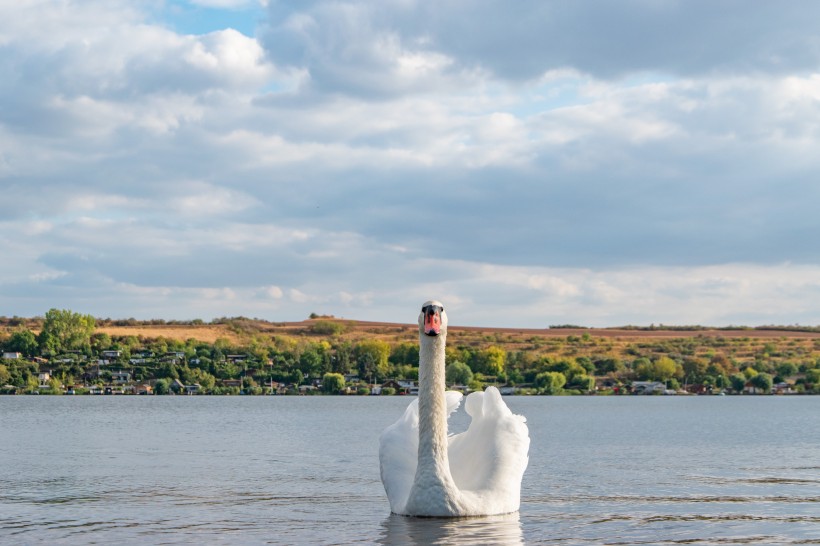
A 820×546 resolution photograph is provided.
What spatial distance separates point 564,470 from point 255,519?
1557cm

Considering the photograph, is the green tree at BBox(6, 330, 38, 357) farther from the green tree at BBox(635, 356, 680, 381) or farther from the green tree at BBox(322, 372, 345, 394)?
→ the green tree at BBox(635, 356, 680, 381)

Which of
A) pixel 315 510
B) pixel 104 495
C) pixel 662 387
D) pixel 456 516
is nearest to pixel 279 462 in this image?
pixel 104 495

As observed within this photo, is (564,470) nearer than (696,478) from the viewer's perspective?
No

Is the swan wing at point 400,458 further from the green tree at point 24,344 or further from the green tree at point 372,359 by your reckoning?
the green tree at point 24,344

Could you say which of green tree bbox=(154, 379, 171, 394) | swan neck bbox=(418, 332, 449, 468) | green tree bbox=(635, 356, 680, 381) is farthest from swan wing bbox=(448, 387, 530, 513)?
green tree bbox=(635, 356, 680, 381)

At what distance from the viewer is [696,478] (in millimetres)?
34906

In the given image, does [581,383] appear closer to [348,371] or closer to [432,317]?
[348,371]

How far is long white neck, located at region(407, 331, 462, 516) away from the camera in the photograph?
22.4 m

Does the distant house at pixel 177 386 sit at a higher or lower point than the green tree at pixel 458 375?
lower

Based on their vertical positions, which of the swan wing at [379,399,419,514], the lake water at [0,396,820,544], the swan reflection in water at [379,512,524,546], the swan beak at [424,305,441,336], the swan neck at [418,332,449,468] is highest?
the swan beak at [424,305,441,336]

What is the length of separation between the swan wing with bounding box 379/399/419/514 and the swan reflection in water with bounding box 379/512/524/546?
52cm

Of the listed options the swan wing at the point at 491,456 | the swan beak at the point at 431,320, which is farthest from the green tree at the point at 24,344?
the swan beak at the point at 431,320

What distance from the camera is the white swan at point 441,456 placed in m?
22.6

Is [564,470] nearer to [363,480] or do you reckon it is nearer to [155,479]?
[363,480]
